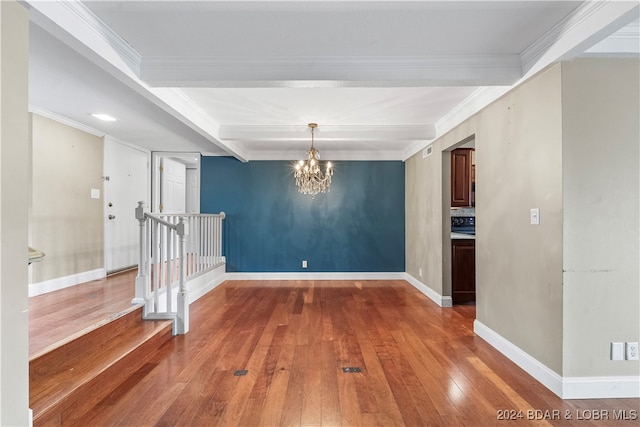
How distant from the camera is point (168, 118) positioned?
3.69m

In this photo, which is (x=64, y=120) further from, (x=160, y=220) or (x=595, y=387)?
(x=595, y=387)

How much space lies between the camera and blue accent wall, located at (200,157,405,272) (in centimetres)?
583

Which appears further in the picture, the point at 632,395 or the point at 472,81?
the point at 472,81

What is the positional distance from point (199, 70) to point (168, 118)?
1594 millimetres

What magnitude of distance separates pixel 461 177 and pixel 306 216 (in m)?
2.77

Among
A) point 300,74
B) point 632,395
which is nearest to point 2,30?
point 300,74

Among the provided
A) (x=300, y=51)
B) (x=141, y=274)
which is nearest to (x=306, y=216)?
(x=141, y=274)

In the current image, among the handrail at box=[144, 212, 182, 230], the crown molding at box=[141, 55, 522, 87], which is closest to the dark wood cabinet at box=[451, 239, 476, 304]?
the crown molding at box=[141, 55, 522, 87]

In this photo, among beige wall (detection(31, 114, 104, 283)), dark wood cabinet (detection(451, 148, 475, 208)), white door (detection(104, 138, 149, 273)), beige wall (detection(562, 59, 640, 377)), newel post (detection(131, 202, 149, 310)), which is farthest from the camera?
white door (detection(104, 138, 149, 273))

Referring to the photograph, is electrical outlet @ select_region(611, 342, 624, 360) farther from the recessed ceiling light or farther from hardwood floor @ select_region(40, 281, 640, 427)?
the recessed ceiling light

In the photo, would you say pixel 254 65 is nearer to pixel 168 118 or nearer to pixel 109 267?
pixel 168 118

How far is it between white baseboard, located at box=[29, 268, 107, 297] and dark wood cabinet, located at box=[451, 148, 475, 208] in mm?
5200

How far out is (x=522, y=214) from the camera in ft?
8.19

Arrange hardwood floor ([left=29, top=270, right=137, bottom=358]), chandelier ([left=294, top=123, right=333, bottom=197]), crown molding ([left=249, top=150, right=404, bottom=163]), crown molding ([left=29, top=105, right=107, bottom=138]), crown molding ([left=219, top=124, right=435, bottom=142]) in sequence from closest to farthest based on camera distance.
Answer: hardwood floor ([left=29, top=270, right=137, bottom=358]) → crown molding ([left=29, top=105, right=107, bottom=138]) → chandelier ([left=294, top=123, right=333, bottom=197]) → crown molding ([left=219, top=124, right=435, bottom=142]) → crown molding ([left=249, top=150, right=404, bottom=163])
